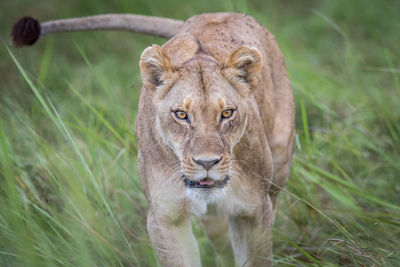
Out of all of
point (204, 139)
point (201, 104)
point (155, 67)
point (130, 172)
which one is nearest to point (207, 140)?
point (204, 139)

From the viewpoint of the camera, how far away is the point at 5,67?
8.28m

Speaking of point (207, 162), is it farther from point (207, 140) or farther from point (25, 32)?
point (25, 32)

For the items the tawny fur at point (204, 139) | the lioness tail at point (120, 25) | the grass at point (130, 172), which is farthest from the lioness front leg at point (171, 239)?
the lioness tail at point (120, 25)

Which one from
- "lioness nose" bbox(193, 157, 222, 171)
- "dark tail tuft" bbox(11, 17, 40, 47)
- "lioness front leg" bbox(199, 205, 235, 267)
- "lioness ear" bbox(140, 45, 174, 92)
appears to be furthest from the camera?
"lioness front leg" bbox(199, 205, 235, 267)

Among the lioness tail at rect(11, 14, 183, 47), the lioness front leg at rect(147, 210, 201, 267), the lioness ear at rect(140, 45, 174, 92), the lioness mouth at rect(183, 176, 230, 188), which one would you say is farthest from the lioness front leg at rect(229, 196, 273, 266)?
the lioness tail at rect(11, 14, 183, 47)

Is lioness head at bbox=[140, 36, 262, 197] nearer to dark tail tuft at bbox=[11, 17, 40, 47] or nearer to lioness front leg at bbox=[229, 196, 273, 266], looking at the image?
lioness front leg at bbox=[229, 196, 273, 266]

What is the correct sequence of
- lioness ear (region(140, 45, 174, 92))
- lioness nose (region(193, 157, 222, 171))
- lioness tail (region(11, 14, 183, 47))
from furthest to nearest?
lioness tail (region(11, 14, 183, 47)) → lioness ear (region(140, 45, 174, 92)) → lioness nose (region(193, 157, 222, 171))

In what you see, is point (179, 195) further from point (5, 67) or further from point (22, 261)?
point (5, 67)

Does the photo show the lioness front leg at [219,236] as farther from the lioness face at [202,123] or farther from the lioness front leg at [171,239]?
the lioness face at [202,123]

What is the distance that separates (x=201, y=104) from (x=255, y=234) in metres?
0.96

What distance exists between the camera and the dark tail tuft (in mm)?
4191

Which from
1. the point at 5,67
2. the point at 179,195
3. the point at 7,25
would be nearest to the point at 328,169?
the point at 179,195

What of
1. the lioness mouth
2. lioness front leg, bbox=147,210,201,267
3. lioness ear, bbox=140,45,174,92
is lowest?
lioness front leg, bbox=147,210,201,267

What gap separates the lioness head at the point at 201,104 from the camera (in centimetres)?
310
